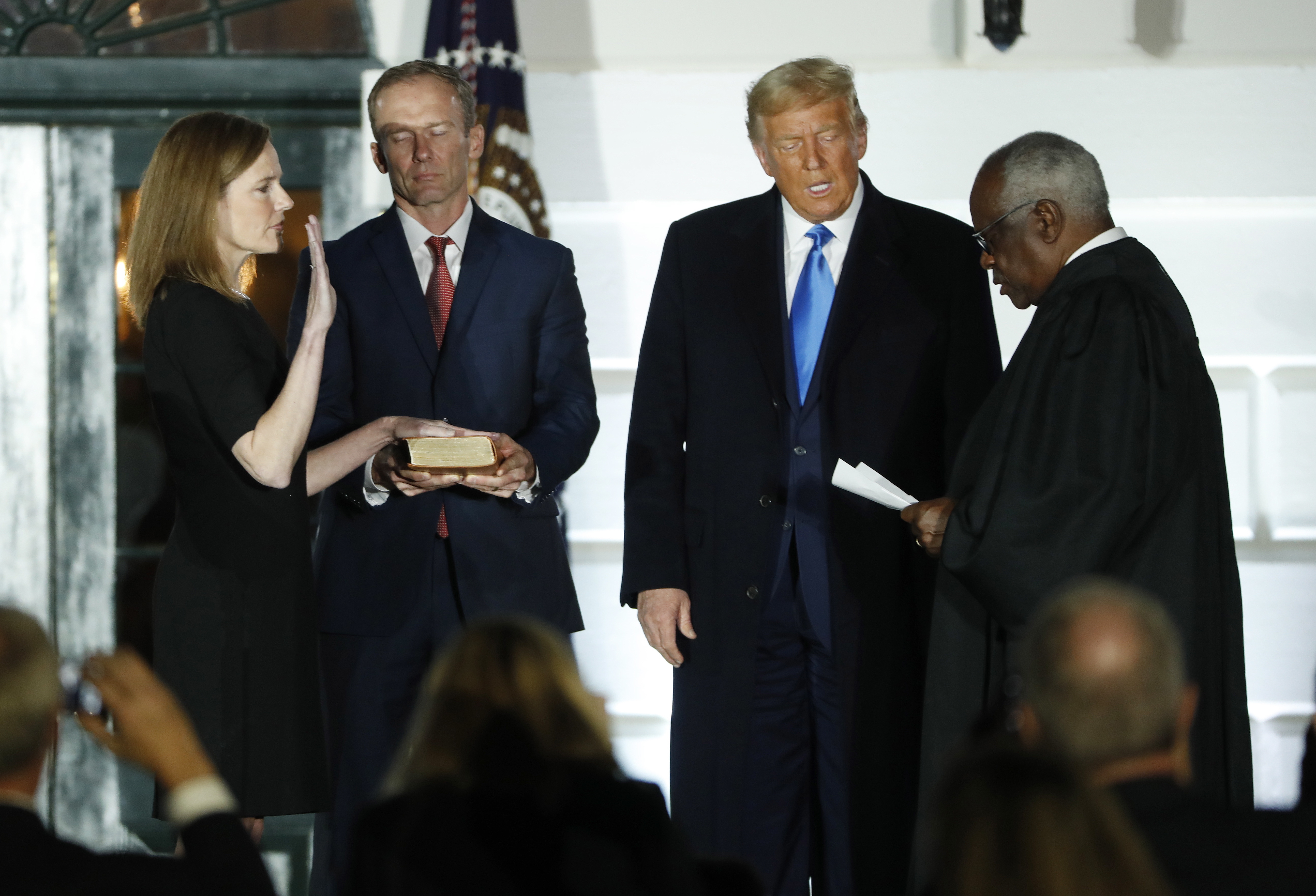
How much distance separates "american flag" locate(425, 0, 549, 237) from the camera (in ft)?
13.0

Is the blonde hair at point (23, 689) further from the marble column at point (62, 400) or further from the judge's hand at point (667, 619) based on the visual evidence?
the marble column at point (62, 400)

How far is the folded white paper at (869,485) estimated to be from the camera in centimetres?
288

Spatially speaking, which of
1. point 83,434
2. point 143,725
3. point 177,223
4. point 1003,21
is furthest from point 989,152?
point 143,725

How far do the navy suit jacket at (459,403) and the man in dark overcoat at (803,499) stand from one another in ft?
0.61

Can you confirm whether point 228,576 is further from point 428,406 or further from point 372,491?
point 428,406

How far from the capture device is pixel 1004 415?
286 cm

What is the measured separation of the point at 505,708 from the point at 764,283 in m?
1.76

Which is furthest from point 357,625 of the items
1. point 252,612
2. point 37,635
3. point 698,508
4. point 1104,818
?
point 1104,818

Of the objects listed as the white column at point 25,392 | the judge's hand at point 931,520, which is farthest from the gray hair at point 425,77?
the white column at point 25,392

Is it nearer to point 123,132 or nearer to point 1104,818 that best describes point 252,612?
point 1104,818

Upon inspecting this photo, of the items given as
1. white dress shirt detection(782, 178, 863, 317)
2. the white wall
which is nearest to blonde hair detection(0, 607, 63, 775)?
white dress shirt detection(782, 178, 863, 317)

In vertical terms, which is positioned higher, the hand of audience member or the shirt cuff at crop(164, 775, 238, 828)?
the hand of audience member

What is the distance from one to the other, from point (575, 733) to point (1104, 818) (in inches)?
23.7

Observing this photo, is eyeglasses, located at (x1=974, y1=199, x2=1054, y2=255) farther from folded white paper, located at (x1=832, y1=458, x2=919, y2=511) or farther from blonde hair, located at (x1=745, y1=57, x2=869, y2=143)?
folded white paper, located at (x1=832, y1=458, x2=919, y2=511)
